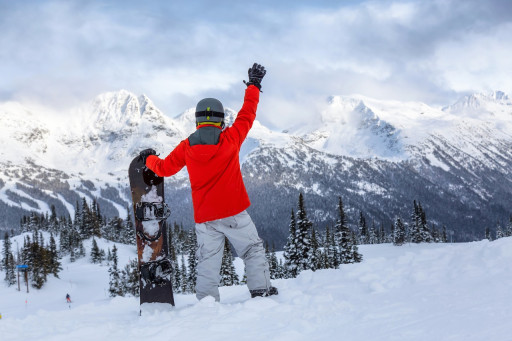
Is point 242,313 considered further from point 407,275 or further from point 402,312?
point 407,275

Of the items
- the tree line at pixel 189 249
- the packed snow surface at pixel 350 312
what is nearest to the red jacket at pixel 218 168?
the packed snow surface at pixel 350 312

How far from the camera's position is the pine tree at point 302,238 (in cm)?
3441

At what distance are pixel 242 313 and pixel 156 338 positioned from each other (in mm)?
1112

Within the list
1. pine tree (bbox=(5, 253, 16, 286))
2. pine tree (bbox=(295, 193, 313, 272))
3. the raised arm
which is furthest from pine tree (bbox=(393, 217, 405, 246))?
the raised arm

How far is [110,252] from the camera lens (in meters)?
96.9

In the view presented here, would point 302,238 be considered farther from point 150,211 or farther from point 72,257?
point 72,257

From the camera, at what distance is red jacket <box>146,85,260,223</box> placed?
604 cm

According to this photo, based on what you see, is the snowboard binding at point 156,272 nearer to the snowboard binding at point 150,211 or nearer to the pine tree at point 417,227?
the snowboard binding at point 150,211

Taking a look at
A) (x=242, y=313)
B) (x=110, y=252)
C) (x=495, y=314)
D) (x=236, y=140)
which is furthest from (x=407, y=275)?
(x=110, y=252)

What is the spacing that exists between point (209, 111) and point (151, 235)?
232 centimetres

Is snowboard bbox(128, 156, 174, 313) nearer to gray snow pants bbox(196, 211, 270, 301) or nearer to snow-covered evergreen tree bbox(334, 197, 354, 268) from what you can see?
gray snow pants bbox(196, 211, 270, 301)

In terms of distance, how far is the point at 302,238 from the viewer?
35.4m

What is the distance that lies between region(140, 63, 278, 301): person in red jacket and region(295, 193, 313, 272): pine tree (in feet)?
92.6

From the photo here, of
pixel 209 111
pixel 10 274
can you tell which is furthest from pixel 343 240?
pixel 10 274
